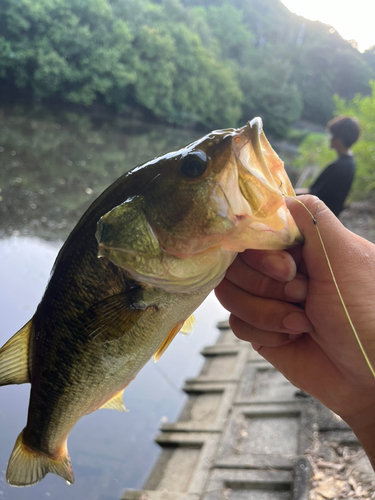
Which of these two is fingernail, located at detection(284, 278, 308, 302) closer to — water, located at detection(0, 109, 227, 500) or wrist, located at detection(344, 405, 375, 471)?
wrist, located at detection(344, 405, 375, 471)

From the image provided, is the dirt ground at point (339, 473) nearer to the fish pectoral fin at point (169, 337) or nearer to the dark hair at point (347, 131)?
the fish pectoral fin at point (169, 337)

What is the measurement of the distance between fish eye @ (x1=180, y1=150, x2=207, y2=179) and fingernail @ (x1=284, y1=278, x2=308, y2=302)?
1.80 ft

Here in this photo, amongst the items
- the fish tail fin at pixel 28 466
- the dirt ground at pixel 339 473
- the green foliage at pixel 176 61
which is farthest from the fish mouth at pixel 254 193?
the green foliage at pixel 176 61

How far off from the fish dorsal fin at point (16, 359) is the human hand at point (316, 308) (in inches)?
32.2

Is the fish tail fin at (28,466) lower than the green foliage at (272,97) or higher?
lower

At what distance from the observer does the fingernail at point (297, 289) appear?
4.38 feet

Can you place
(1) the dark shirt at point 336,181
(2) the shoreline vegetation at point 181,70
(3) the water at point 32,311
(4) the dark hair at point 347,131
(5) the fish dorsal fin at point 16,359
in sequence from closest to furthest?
1. (5) the fish dorsal fin at point 16,359
2. (3) the water at point 32,311
3. (1) the dark shirt at point 336,181
4. (4) the dark hair at point 347,131
5. (2) the shoreline vegetation at point 181,70

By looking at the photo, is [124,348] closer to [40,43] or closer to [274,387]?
[274,387]

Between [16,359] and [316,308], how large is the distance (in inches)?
47.0

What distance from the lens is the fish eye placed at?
3.59 ft

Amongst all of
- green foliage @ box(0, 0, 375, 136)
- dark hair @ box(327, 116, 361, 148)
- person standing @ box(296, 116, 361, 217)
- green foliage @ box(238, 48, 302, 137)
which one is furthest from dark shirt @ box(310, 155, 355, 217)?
green foliage @ box(238, 48, 302, 137)

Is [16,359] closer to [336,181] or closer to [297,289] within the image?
[297,289]

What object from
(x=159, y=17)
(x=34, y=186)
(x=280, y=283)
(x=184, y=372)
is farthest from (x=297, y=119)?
(x=280, y=283)

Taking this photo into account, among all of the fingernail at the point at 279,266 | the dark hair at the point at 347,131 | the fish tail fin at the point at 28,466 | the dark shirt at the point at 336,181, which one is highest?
the dark hair at the point at 347,131
